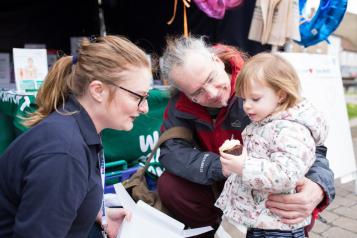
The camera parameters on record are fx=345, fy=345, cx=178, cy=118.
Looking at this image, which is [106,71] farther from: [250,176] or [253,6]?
[253,6]

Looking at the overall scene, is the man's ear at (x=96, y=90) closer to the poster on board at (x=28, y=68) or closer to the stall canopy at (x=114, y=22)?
the poster on board at (x=28, y=68)

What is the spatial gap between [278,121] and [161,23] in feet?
8.63

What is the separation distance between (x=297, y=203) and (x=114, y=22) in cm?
345

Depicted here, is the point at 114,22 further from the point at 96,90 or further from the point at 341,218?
the point at 96,90

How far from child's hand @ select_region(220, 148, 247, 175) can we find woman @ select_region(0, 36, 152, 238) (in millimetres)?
355

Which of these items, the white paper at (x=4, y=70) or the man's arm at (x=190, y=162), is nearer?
the man's arm at (x=190, y=162)

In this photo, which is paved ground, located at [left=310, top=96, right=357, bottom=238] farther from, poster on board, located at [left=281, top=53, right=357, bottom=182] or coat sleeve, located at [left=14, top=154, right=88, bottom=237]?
coat sleeve, located at [left=14, top=154, right=88, bottom=237]

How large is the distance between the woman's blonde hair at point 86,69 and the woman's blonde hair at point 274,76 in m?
0.38

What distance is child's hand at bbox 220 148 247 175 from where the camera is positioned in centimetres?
122

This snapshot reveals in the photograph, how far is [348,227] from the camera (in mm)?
2389

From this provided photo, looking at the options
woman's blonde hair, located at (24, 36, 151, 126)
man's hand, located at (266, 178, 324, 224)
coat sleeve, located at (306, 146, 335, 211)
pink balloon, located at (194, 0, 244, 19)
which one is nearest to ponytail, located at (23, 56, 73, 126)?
woman's blonde hair, located at (24, 36, 151, 126)

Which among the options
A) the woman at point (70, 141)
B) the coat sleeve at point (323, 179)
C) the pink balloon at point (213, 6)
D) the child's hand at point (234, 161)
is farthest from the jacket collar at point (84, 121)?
the pink balloon at point (213, 6)

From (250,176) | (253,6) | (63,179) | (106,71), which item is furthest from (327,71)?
(63,179)

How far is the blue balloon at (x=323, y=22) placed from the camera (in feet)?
8.71
